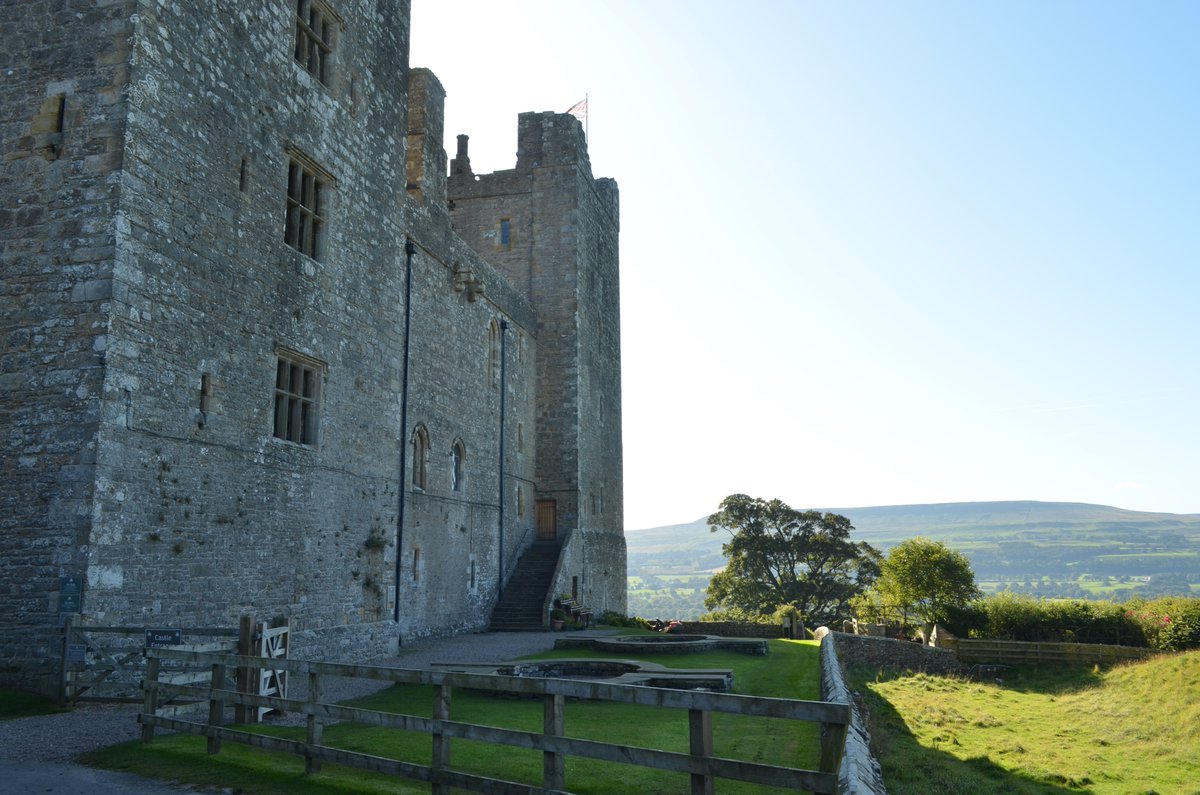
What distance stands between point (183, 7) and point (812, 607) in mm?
46161

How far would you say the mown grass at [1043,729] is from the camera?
14234mm

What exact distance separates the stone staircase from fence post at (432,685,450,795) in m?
20.2

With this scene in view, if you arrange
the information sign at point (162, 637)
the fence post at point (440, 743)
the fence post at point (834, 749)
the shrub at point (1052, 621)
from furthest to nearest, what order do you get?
1. the shrub at point (1052, 621)
2. the information sign at point (162, 637)
3. the fence post at point (440, 743)
4. the fence post at point (834, 749)

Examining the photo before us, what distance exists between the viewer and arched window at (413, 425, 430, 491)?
2273 centimetres

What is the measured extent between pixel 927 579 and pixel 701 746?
3760 cm

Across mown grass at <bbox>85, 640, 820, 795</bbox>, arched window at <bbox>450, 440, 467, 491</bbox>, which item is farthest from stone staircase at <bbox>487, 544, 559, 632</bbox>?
mown grass at <bbox>85, 640, 820, 795</bbox>

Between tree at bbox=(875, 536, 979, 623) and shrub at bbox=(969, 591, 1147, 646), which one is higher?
tree at bbox=(875, 536, 979, 623)

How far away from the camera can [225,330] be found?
43.4 feet

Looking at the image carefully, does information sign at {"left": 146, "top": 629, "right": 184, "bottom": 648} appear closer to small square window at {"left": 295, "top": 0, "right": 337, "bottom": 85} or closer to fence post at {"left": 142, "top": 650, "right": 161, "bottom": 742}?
fence post at {"left": 142, "top": 650, "right": 161, "bottom": 742}

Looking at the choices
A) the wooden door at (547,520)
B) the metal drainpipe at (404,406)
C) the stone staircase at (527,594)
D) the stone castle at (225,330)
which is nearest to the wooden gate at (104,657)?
the stone castle at (225,330)

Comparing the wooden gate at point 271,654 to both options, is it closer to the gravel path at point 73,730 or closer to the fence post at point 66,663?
the gravel path at point 73,730

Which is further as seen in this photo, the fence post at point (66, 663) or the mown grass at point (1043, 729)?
the mown grass at point (1043, 729)

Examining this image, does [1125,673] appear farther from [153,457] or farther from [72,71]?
[72,71]

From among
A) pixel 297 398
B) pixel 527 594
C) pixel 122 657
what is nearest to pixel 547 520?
pixel 527 594
